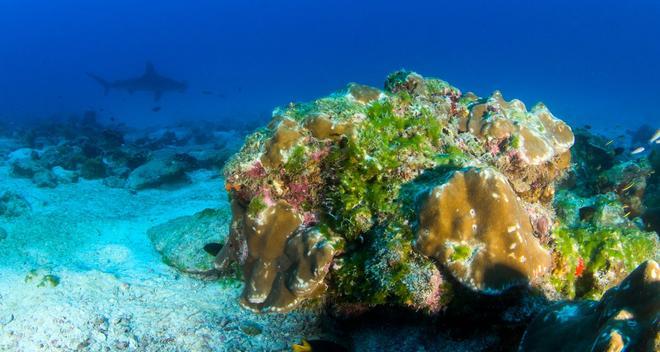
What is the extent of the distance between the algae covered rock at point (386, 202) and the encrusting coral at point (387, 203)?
1 cm

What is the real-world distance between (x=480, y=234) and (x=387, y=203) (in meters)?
1.00

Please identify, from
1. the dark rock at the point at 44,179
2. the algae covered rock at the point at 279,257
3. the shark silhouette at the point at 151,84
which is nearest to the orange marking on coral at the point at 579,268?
the algae covered rock at the point at 279,257

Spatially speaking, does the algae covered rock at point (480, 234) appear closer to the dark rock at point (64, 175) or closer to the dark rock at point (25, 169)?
the dark rock at point (64, 175)

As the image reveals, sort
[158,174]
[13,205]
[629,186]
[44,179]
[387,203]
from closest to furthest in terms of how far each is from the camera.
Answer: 1. [387,203]
2. [629,186]
3. [13,205]
4. [44,179]
5. [158,174]

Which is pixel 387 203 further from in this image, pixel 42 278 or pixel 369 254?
pixel 42 278

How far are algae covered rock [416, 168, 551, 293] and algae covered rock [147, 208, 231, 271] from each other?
3.63 m

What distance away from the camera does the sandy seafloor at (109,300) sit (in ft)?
15.0

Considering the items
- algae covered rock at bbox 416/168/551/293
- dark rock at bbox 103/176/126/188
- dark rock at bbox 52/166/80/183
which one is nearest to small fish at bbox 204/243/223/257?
algae covered rock at bbox 416/168/551/293

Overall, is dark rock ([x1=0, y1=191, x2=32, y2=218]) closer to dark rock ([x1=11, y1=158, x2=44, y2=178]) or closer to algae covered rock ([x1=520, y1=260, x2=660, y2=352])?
dark rock ([x1=11, y1=158, x2=44, y2=178])

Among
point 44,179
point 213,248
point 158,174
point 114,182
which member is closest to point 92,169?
point 114,182

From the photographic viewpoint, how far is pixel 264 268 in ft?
15.8

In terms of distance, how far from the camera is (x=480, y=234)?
154 inches

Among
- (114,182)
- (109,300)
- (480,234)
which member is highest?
(480,234)

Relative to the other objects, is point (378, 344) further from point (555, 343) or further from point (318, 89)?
point (318, 89)
